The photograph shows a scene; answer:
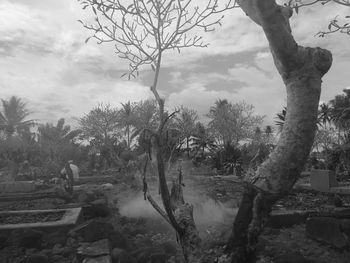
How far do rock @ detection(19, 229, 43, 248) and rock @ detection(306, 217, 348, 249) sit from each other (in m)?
4.29

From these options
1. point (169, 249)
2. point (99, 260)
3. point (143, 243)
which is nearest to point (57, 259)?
point (99, 260)

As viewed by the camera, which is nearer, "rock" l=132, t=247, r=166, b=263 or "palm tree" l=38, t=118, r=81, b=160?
"rock" l=132, t=247, r=166, b=263

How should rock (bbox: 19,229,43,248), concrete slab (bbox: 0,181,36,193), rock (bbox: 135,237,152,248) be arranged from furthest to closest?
1. concrete slab (bbox: 0,181,36,193)
2. rock (bbox: 19,229,43,248)
3. rock (bbox: 135,237,152,248)

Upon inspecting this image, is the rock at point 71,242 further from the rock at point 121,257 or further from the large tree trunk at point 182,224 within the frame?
the large tree trunk at point 182,224

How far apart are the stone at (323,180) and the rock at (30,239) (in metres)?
9.25

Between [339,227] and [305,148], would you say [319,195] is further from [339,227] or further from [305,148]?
[305,148]

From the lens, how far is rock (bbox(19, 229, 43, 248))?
6.11 m

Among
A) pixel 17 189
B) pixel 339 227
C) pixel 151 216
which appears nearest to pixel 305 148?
pixel 339 227

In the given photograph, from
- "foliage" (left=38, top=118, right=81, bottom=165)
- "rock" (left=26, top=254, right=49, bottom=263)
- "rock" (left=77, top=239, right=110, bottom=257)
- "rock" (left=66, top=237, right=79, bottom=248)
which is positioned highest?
"foliage" (left=38, top=118, right=81, bottom=165)

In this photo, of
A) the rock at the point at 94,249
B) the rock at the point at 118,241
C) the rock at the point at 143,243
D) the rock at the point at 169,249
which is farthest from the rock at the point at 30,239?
the rock at the point at 169,249

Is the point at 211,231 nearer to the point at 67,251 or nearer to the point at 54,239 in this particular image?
the point at 67,251

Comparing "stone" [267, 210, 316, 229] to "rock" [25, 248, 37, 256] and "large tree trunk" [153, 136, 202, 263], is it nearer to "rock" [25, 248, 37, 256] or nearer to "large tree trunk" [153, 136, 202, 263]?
"large tree trunk" [153, 136, 202, 263]

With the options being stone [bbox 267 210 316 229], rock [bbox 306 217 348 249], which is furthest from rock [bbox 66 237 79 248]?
rock [bbox 306 217 348 249]

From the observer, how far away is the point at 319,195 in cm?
1121
